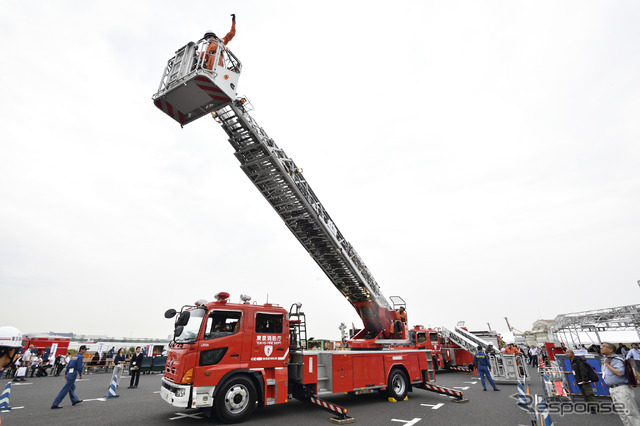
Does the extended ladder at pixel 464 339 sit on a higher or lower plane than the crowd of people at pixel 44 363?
higher

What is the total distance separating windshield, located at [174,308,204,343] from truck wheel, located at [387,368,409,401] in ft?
18.7

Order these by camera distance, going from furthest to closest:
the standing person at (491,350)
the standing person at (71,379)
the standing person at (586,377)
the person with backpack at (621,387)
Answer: the standing person at (491,350) → the standing person at (71,379) → the standing person at (586,377) → the person with backpack at (621,387)

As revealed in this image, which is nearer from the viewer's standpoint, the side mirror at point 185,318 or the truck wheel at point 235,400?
the truck wheel at point 235,400

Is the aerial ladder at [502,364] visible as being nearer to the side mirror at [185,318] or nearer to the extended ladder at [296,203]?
the extended ladder at [296,203]

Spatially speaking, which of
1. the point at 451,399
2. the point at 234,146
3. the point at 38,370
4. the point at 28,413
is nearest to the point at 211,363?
the point at 28,413

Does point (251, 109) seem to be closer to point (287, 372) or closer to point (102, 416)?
point (287, 372)

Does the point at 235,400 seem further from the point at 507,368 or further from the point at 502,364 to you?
the point at 502,364

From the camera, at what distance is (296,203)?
1010 centimetres

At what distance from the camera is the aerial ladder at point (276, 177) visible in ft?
24.0

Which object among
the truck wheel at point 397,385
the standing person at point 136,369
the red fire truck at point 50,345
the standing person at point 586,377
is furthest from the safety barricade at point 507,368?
the red fire truck at point 50,345

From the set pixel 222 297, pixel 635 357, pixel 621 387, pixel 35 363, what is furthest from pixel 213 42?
pixel 35 363

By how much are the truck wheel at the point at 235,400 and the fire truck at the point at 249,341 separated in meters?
0.02

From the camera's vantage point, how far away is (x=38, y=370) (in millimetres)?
16328

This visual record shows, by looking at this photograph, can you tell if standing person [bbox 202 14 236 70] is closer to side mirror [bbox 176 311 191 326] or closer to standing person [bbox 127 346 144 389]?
side mirror [bbox 176 311 191 326]
